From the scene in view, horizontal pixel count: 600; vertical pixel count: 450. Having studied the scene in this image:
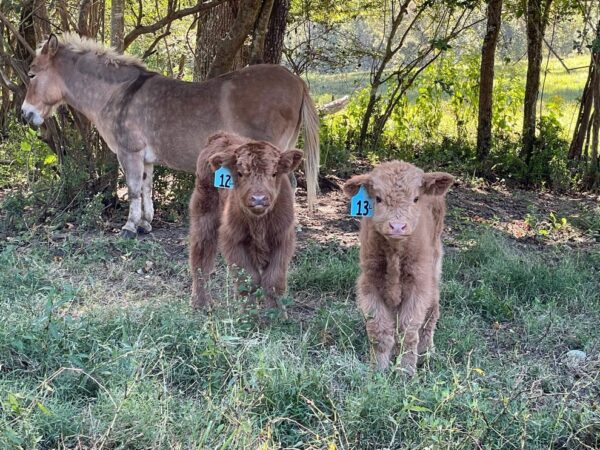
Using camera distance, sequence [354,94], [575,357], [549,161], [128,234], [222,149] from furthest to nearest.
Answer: [354,94]
[549,161]
[128,234]
[222,149]
[575,357]

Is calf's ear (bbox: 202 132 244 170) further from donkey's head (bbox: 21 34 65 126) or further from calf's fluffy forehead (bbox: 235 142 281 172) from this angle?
donkey's head (bbox: 21 34 65 126)

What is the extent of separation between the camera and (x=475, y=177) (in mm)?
11336

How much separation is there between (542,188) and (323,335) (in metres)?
6.98

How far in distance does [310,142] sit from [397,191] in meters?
3.97

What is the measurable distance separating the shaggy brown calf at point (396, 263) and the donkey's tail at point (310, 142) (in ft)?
11.6

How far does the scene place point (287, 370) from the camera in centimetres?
415

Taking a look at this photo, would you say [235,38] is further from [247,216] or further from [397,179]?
[397,179]

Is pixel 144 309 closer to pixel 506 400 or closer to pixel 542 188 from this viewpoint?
pixel 506 400

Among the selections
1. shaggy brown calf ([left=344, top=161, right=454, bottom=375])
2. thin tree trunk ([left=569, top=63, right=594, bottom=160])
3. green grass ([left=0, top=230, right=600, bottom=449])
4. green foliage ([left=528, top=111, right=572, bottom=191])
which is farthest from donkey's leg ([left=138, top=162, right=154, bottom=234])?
thin tree trunk ([left=569, top=63, right=594, bottom=160])

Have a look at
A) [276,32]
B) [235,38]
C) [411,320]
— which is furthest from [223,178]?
[276,32]

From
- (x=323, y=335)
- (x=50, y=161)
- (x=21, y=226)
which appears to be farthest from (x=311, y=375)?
(x=50, y=161)

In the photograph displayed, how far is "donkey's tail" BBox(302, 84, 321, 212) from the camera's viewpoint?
27.5 ft

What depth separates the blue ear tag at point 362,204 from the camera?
470 cm

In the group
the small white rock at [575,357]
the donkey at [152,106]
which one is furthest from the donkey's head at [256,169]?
the donkey at [152,106]
